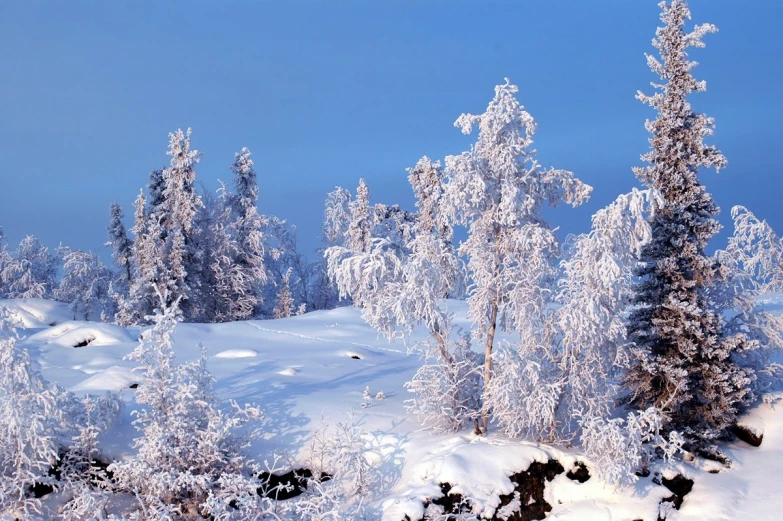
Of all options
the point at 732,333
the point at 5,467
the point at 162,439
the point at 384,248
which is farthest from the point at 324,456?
the point at 732,333

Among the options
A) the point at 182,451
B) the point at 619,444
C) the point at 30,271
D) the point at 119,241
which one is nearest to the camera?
the point at 182,451

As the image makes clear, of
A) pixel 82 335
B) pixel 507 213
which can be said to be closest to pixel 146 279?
pixel 82 335

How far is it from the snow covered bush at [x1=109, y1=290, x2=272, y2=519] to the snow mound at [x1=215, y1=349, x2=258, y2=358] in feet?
21.7

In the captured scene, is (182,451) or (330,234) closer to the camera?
(182,451)

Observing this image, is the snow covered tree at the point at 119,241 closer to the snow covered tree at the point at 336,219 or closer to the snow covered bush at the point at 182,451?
the snow covered tree at the point at 336,219

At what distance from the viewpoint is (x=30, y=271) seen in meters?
42.7

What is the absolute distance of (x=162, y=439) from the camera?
12219mm

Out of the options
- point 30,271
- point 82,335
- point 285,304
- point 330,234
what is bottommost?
point 82,335

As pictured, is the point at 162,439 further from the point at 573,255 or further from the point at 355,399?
Answer: the point at 573,255

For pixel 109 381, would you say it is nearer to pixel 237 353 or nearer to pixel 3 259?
pixel 237 353

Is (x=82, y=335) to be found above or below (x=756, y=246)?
below

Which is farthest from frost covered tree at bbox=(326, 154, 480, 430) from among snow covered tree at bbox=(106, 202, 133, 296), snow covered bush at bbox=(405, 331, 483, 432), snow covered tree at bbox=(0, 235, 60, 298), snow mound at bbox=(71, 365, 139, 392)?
snow covered tree at bbox=(0, 235, 60, 298)

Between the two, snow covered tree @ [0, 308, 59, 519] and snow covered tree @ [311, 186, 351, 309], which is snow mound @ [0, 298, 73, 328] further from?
snow covered tree @ [0, 308, 59, 519]

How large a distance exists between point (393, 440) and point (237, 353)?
7.58m
